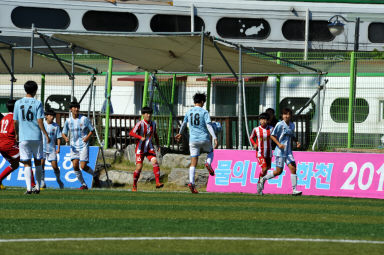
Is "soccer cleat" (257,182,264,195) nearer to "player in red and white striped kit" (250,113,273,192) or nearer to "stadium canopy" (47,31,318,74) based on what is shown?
"player in red and white striped kit" (250,113,273,192)

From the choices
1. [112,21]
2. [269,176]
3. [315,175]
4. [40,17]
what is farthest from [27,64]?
[315,175]

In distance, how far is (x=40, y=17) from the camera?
23438 mm

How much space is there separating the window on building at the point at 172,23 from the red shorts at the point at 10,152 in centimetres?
872

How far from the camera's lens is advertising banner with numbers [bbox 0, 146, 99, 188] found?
18891mm

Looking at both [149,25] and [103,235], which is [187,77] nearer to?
[149,25]

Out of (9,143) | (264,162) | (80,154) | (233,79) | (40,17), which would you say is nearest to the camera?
(264,162)

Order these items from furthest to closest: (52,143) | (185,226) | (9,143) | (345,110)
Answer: (345,110)
(52,143)
(9,143)
(185,226)

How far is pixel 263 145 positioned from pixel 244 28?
932 centimetres

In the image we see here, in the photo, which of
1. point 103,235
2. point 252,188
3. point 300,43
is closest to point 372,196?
point 252,188

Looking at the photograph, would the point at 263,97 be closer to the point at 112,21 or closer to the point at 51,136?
the point at 51,136

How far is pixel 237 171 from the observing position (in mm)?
17078

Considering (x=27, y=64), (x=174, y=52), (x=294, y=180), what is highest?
(x=174, y=52)

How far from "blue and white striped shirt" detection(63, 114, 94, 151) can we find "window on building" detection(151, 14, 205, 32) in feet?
22.2

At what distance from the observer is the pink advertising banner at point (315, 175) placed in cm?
1571
